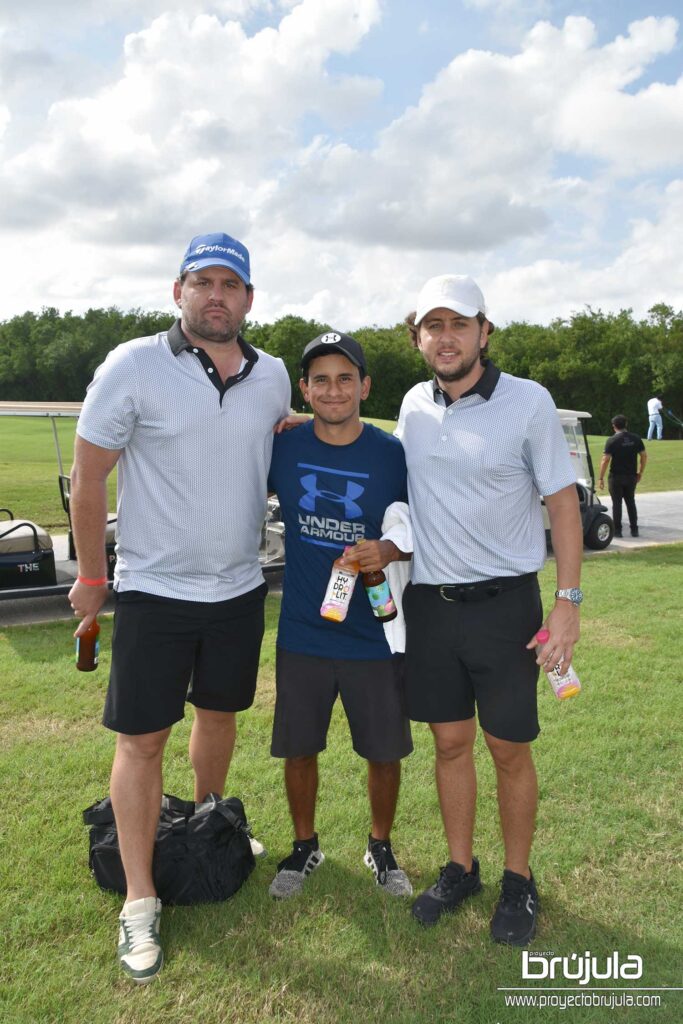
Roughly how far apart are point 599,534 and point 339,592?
9.66 meters

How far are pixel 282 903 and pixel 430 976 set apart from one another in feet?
2.23

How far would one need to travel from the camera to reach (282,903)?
10.4 feet

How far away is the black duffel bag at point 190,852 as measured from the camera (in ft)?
10.2

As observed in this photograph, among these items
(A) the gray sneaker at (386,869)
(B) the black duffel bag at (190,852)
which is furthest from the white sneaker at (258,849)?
(A) the gray sneaker at (386,869)

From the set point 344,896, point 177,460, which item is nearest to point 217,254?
point 177,460

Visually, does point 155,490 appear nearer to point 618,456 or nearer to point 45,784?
point 45,784

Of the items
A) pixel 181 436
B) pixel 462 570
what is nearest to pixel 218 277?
pixel 181 436

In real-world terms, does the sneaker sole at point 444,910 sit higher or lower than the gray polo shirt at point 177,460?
lower

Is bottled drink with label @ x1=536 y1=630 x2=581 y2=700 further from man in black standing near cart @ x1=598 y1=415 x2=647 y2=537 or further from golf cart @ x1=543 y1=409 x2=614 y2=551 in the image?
man in black standing near cart @ x1=598 y1=415 x2=647 y2=537

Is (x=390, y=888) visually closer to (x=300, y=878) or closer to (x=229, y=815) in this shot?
(x=300, y=878)

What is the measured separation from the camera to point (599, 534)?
11844 mm

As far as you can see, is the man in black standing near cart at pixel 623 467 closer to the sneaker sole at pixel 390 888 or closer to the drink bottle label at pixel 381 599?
the sneaker sole at pixel 390 888

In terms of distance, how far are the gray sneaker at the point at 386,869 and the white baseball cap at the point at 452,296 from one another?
7.05 ft

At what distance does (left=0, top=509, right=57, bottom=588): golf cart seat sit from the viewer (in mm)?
7055
